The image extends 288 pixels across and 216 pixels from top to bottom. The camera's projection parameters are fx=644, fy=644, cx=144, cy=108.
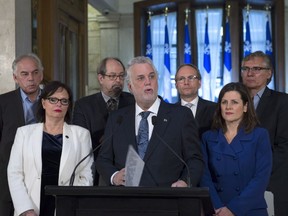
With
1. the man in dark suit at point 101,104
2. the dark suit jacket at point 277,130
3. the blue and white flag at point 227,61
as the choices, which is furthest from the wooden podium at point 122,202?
the blue and white flag at point 227,61

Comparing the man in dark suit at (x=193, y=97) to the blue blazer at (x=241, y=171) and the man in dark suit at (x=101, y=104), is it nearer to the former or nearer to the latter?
the man in dark suit at (x=101, y=104)

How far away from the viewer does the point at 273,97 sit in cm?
473

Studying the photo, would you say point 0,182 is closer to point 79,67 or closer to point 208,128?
point 208,128

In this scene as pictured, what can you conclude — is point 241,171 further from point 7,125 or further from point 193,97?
point 7,125

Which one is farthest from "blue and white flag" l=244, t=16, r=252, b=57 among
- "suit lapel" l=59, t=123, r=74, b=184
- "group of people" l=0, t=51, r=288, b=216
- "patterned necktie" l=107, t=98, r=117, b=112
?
"suit lapel" l=59, t=123, r=74, b=184

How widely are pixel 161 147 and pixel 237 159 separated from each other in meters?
0.52

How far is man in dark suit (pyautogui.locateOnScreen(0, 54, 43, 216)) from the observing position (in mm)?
4516

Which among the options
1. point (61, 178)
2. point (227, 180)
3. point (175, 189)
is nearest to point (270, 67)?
point (227, 180)

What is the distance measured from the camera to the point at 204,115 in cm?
460

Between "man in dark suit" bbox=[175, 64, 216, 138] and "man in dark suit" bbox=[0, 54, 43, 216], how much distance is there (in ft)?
3.44

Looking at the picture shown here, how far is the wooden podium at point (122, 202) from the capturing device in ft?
9.71

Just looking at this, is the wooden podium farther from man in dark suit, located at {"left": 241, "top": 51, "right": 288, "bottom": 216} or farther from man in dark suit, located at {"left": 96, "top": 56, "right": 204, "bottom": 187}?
man in dark suit, located at {"left": 241, "top": 51, "right": 288, "bottom": 216}

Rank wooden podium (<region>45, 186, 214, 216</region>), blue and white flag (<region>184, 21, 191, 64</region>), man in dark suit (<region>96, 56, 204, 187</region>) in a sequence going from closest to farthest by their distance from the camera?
wooden podium (<region>45, 186, 214, 216</region>) < man in dark suit (<region>96, 56, 204, 187</region>) < blue and white flag (<region>184, 21, 191, 64</region>)

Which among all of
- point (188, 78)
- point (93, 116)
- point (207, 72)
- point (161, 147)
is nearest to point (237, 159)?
point (161, 147)
